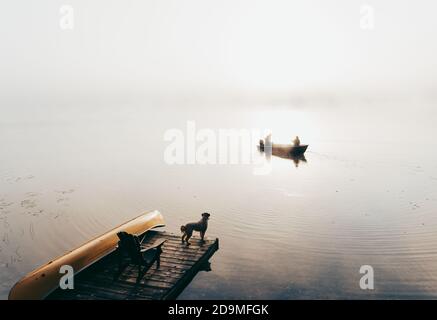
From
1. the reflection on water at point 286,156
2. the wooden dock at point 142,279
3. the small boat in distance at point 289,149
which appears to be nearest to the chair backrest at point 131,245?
the wooden dock at point 142,279

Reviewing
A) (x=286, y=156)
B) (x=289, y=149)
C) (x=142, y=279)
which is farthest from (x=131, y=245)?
(x=286, y=156)

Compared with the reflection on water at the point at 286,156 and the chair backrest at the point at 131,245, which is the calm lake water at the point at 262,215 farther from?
the chair backrest at the point at 131,245

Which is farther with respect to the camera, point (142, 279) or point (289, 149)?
point (289, 149)

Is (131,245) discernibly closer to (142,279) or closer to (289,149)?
(142,279)

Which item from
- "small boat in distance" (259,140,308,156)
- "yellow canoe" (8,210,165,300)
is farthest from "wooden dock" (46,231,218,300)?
"small boat in distance" (259,140,308,156)

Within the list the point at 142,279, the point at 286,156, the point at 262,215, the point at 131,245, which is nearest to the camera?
the point at 142,279

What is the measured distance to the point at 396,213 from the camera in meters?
21.4

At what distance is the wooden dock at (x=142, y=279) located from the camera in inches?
419

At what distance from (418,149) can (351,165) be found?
56.9ft

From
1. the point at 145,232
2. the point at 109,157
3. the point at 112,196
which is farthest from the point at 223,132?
the point at 145,232

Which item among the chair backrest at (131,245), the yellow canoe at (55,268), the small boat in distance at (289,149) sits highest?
the small boat in distance at (289,149)

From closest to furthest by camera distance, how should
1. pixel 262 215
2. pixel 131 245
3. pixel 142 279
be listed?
pixel 142 279 < pixel 131 245 < pixel 262 215

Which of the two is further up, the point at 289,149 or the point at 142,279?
the point at 289,149

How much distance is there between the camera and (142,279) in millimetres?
11555
